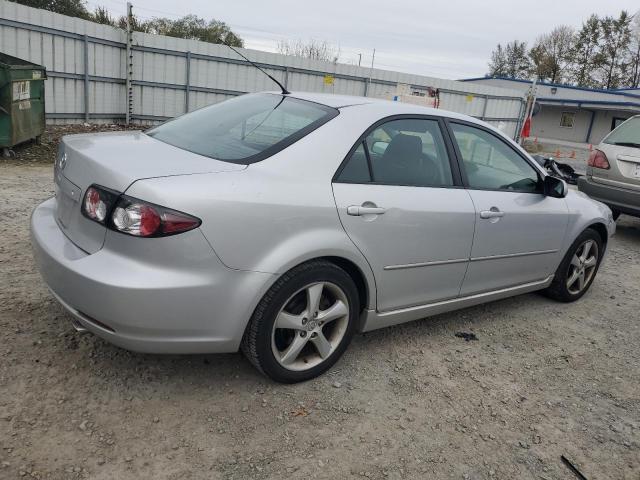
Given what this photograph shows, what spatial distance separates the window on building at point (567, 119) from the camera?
137ft

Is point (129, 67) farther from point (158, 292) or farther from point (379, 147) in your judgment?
point (158, 292)

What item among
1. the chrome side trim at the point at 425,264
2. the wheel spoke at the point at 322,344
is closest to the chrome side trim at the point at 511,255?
the chrome side trim at the point at 425,264

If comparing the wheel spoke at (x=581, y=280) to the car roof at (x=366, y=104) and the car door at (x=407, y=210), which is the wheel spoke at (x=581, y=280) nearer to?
the car door at (x=407, y=210)

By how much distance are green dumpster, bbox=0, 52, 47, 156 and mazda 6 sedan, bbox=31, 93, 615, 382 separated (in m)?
5.82

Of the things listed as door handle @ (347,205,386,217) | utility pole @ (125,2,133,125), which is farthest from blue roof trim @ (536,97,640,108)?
door handle @ (347,205,386,217)

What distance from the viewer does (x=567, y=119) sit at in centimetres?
4206

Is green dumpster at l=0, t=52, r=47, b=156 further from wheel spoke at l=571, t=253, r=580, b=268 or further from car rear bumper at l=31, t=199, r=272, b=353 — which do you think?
wheel spoke at l=571, t=253, r=580, b=268

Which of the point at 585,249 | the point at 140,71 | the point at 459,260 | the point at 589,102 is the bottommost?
the point at 585,249

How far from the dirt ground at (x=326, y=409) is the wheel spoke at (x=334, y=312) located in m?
0.39

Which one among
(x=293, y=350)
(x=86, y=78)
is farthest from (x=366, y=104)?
(x=86, y=78)

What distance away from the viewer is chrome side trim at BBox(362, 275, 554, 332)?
3.14 meters

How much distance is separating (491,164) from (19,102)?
746cm

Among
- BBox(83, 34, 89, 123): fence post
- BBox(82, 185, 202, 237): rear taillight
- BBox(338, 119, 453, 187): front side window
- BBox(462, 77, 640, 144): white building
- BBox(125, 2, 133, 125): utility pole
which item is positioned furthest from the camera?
BBox(462, 77, 640, 144): white building

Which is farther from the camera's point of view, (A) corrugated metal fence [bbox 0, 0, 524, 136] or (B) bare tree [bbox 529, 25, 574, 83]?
(B) bare tree [bbox 529, 25, 574, 83]
